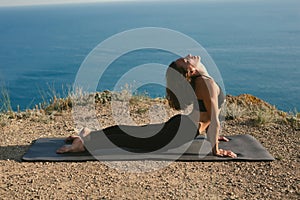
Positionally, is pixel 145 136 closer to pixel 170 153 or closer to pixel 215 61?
pixel 170 153

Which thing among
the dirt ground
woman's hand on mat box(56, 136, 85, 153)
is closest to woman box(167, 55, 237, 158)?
the dirt ground

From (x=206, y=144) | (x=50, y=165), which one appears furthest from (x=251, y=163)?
(x=50, y=165)

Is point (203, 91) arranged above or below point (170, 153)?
above

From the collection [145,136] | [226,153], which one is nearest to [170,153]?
[145,136]

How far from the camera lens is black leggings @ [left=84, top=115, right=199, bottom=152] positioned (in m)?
3.91

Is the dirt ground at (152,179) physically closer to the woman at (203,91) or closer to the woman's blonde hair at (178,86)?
the woman at (203,91)

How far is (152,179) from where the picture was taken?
3438 millimetres

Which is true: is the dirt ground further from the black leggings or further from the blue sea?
the blue sea

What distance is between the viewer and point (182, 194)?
3137mm

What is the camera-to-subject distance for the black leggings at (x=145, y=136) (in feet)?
12.8

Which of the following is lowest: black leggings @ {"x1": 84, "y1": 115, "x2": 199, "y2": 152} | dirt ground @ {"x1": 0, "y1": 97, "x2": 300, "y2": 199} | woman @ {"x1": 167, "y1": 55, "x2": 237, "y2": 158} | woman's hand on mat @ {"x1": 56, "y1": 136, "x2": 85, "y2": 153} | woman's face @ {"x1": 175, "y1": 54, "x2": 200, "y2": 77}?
dirt ground @ {"x1": 0, "y1": 97, "x2": 300, "y2": 199}

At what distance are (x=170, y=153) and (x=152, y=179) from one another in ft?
1.90

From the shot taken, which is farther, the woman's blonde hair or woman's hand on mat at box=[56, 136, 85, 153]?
woman's hand on mat at box=[56, 136, 85, 153]

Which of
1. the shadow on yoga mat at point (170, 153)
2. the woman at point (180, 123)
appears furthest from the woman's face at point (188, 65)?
the shadow on yoga mat at point (170, 153)
